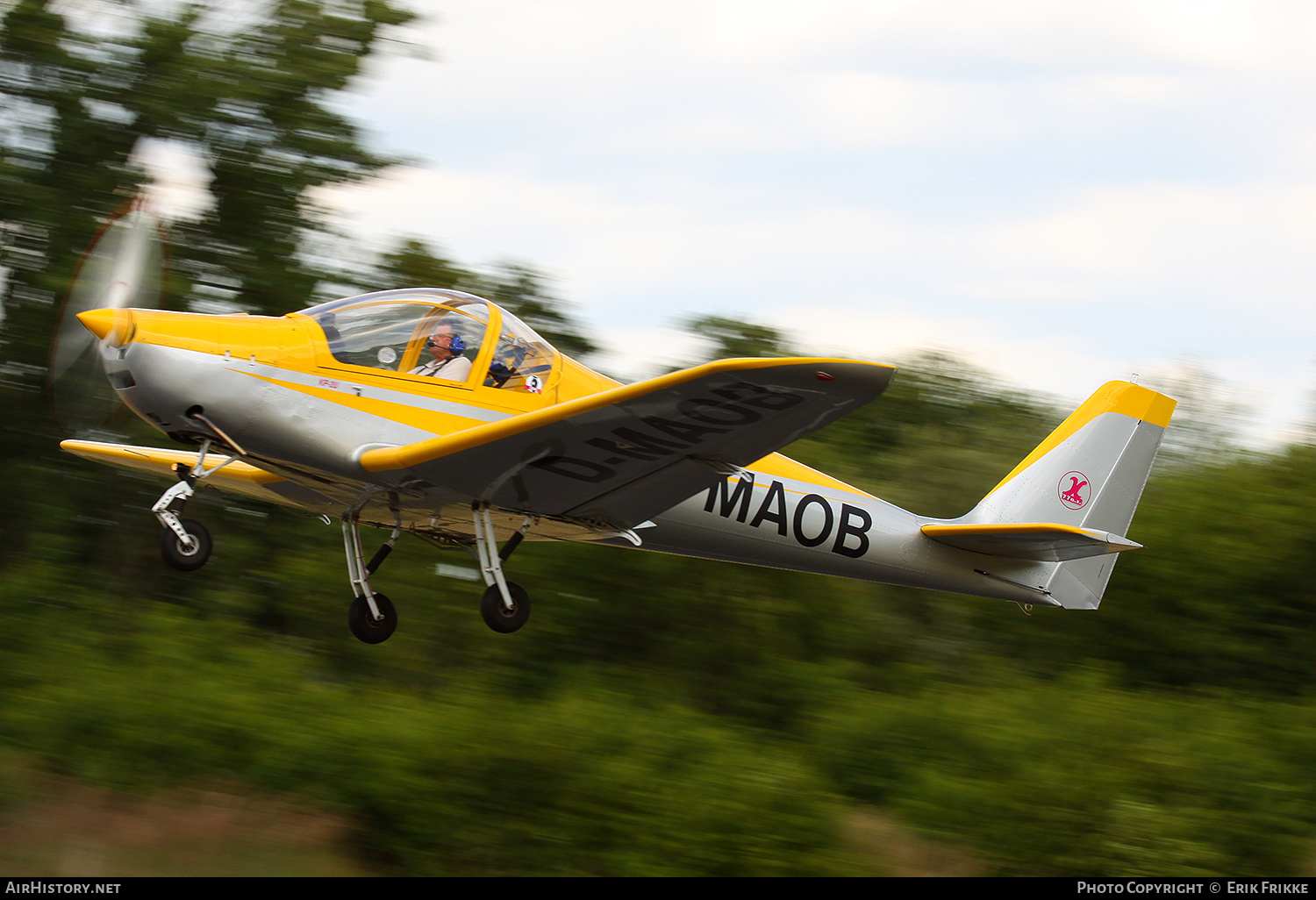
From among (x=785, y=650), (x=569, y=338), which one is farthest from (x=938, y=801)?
(x=569, y=338)

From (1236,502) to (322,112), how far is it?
15.7 meters

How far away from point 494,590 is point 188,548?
186 centimetres

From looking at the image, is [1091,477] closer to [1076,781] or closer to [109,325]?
[1076,781]

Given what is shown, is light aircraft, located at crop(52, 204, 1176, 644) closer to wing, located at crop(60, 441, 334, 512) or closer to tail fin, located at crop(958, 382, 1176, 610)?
wing, located at crop(60, 441, 334, 512)

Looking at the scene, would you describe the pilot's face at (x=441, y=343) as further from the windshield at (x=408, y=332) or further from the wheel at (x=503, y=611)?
the wheel at (x=503, y=611)

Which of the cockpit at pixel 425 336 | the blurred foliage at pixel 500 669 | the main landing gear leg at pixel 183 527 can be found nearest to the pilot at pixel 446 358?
the cockpit at pixel 425 336

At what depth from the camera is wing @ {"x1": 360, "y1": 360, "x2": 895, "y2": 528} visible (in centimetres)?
542

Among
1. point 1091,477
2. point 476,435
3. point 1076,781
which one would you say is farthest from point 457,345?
point 1076,781

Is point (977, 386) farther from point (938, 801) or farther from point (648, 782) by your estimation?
point (648, 782)

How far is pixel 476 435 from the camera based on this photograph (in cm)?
645

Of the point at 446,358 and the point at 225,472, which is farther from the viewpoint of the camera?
the point at 225,472

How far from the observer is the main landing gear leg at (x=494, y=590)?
739 cm

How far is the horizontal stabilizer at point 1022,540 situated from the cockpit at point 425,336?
11.8ft
